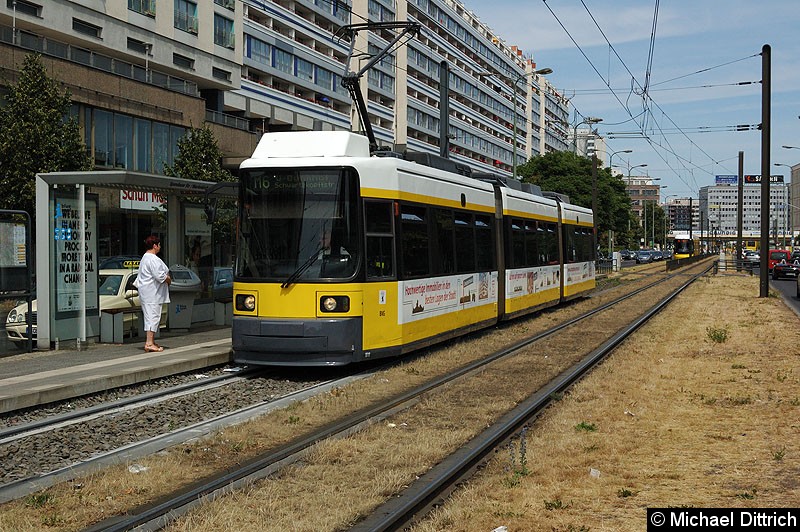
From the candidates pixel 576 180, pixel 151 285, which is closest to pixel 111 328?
pixel 151 285

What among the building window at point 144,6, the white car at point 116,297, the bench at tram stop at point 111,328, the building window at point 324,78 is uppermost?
the building window at point 324,78

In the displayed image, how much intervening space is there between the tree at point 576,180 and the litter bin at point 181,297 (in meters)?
54.4

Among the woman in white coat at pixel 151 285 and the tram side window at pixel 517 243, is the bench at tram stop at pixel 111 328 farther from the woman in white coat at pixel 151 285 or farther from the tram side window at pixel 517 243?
the tram side window at pixel 517 243

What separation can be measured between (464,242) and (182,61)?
120 feet

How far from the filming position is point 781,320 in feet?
70.6

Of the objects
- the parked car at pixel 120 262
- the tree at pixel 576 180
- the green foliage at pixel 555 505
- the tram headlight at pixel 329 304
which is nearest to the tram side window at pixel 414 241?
the tram headlight at pixel 329 304

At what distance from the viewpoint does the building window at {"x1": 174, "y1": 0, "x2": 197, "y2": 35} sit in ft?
159

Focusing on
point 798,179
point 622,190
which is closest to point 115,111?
point 622,190

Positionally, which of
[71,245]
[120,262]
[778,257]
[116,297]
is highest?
[71,245]

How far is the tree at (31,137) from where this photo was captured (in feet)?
101

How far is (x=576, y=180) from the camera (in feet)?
231

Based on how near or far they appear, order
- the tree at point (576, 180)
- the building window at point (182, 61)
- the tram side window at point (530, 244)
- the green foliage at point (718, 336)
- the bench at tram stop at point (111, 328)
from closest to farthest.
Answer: the bench at tram stop at point (111, 328)
the green foliage at point (718, 336)
the tram side window at point (530, 244)
the building window at point (182, 61)
the tree at point (576, 180)

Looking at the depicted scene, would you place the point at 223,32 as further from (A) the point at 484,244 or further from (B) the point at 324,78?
(A) the point at 484,244

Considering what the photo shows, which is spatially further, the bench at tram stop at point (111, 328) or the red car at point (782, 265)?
the red car at point (782, 265)
